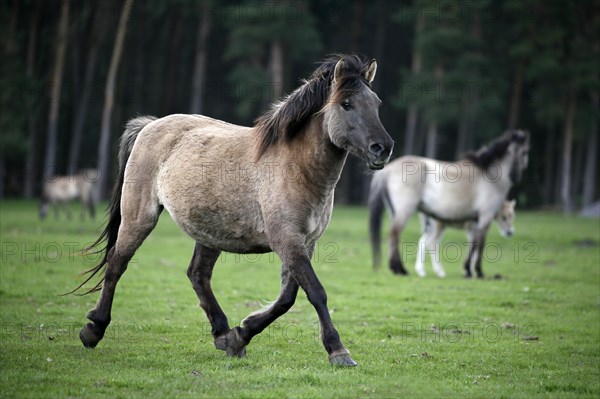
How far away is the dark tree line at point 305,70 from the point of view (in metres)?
36.2

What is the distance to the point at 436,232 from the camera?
16250 millimetres

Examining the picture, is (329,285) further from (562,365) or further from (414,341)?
(562,365)

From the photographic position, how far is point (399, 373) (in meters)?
6.58

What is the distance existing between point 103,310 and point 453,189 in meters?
9.77

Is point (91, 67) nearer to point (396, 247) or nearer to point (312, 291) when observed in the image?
point (396, 247)

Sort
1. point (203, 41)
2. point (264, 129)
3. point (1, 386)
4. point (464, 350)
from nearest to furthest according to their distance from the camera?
1. point (1, 386)
2. point (264, 129)
3. point (464, 350)
4. point (203, 41)

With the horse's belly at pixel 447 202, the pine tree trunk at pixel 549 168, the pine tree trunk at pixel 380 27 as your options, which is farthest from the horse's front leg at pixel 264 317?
the pine tree trunk at pixel 380 27

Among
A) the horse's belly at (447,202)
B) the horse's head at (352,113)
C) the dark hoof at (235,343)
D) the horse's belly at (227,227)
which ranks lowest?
the horse's belly at (447,202)

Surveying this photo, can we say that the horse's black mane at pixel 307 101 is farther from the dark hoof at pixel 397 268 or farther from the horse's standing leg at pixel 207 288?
the dark hoof at pixel 397 268

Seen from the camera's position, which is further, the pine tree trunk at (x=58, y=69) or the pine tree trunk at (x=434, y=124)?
the pine tree trunk at (x=434, y=124)

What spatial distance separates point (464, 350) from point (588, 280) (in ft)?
24.9

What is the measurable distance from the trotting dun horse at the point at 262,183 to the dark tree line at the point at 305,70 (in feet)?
90.5

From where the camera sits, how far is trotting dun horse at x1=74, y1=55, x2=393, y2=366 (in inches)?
258

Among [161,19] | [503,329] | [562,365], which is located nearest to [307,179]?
[562,365]
